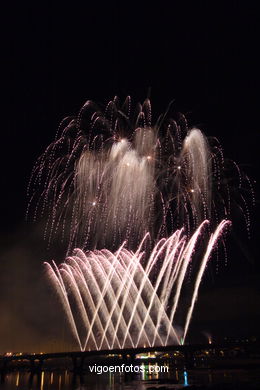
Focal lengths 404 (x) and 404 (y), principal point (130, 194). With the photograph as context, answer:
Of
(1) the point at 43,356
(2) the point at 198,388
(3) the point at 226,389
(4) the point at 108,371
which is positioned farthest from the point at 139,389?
(4) the point at 108,371

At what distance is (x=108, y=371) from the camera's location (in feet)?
396

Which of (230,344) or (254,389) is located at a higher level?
(230,344)

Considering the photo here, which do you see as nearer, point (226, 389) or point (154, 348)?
point (226, 389)

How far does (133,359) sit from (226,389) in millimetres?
64123

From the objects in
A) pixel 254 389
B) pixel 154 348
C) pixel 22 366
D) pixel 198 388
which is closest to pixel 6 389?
pixel 154 348

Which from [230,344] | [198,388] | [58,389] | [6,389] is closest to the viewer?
[198,388]

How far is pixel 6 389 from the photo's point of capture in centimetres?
6819

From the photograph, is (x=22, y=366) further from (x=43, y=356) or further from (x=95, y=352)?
(x=95, y=352)

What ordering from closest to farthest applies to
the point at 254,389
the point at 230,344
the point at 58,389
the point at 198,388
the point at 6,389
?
the point at 254,389
the point at 198,388
the point at 58,389
the point at 6,389
the point at 230,344

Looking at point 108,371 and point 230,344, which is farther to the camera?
point 108,371

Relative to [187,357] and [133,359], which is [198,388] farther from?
[133,359]

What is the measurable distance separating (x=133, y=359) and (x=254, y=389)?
215 ft

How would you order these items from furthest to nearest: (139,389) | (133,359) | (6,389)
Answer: (133,359) → (6,389) → (139,389)

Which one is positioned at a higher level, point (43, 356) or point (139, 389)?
point (43, 356)
